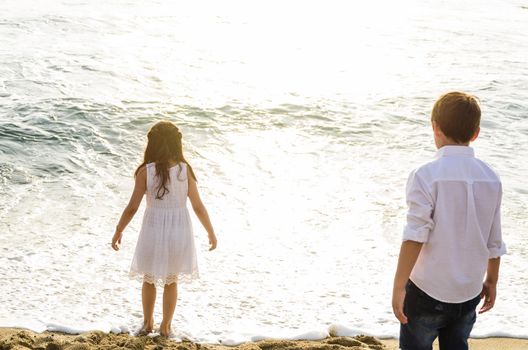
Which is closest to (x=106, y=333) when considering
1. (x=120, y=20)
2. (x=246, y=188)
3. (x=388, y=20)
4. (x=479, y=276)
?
(x=479, y=276)

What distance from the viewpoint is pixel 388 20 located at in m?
20.8

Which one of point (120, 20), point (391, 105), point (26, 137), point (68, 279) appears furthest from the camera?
point (120, 20)

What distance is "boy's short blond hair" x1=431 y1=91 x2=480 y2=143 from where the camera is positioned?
2711mm

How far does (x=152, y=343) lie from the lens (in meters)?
4.40

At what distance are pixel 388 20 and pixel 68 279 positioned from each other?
16.9m

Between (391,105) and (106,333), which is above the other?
(391,105)

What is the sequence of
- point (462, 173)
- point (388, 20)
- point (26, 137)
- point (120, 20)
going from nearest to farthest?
point (462, 173) → point (26, 137) → point (120, 20) → point (388, 20)

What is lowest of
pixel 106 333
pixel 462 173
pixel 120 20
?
pixel 106 333

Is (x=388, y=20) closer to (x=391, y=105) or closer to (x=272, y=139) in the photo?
(x=391, y=105)

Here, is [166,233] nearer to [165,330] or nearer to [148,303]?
[148,303]

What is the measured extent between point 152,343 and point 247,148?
218 inches

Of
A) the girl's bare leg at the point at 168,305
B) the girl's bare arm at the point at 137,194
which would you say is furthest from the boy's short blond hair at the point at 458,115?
the girl's bare leg at the point at 168,305

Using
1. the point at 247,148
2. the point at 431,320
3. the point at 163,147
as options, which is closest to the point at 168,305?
the point at 163,147

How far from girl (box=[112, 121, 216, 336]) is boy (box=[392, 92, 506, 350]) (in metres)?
1.79
